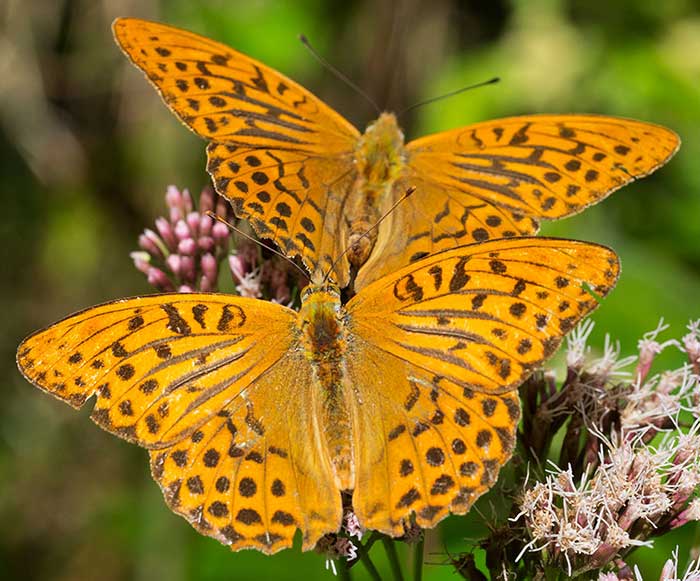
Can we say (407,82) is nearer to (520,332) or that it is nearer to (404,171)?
(404,171)

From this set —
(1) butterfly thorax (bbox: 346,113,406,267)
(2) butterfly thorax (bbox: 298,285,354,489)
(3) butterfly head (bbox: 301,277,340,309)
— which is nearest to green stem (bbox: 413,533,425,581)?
(2) butterfly thorax (bbox: 298,285,354,489)

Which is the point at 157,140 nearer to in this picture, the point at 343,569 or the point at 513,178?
the point at 513,178

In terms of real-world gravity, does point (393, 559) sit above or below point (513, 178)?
below

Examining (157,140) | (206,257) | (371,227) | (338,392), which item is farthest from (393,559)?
(157,140)

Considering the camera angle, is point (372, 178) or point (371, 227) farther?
point (372, 178)

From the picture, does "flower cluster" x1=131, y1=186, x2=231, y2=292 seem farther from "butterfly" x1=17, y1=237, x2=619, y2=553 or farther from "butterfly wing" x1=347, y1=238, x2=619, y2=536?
"butterfly wing" x1=347, y1=238, x2=619, y2=536

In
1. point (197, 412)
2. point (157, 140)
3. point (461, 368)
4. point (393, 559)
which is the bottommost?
point (157, 140)

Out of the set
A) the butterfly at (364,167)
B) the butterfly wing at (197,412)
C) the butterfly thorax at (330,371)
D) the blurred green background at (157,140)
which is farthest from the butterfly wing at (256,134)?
the blurred green background at (157,140)

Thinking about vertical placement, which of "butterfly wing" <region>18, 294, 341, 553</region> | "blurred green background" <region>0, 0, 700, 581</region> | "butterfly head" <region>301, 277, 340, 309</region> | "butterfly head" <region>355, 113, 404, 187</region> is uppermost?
"butterfly head" <region>355, 113, 404, 187</region>
